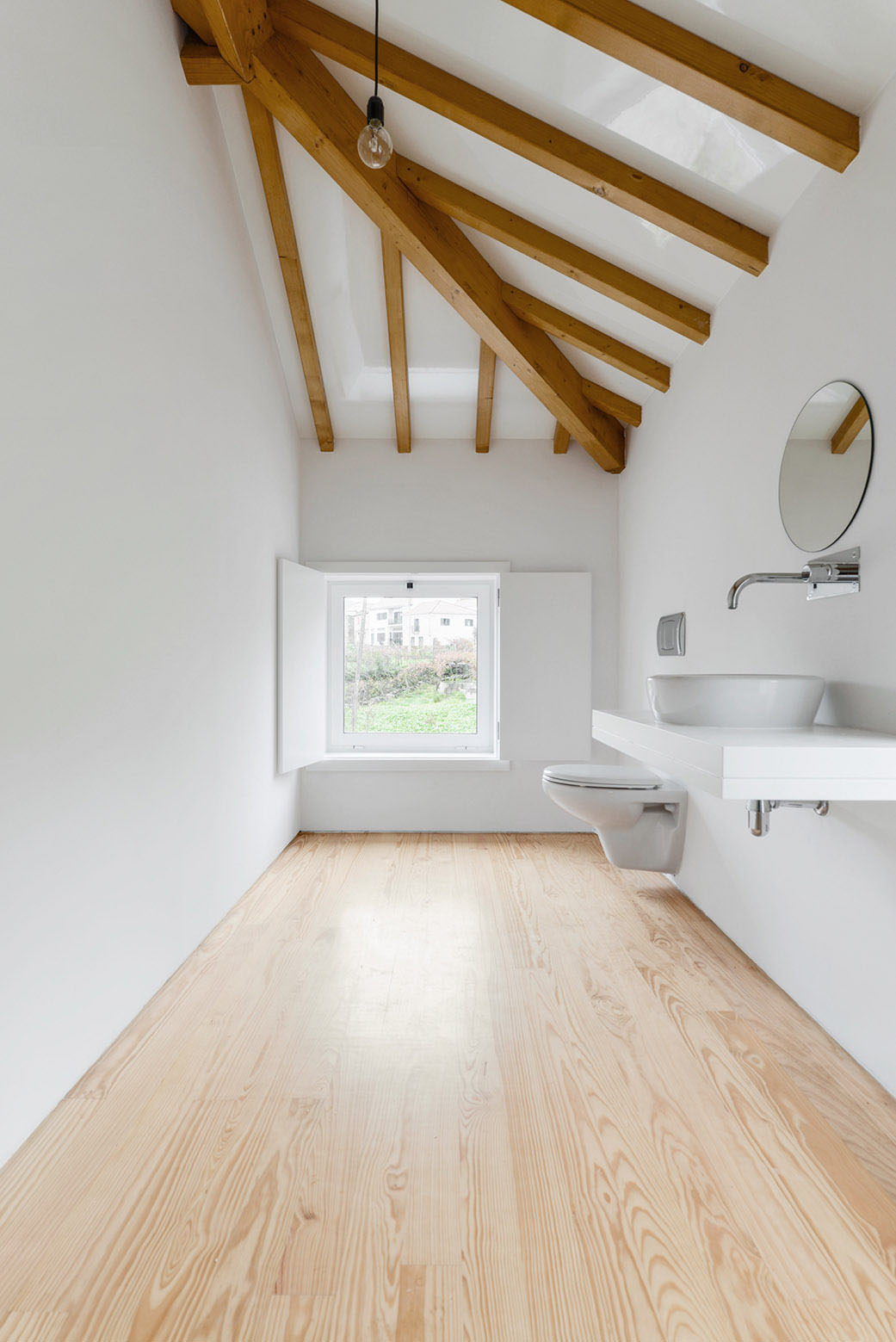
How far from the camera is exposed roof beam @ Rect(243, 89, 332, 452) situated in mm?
2967

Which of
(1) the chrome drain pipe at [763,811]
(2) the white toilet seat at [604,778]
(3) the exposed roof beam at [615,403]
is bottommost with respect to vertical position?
(2) the white toilet seat at [604,778]

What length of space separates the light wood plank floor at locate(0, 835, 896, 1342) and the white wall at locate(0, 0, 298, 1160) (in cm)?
28

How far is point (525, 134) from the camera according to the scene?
2.45 meters

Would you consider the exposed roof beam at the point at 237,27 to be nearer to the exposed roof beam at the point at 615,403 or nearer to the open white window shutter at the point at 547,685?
the exposed roof beam at the point at 615,403

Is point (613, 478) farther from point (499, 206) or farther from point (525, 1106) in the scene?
point (525, 1106)

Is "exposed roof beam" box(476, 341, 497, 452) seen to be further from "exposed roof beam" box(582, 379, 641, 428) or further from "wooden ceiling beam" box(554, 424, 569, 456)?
"exposed roof beam" box(582, 379, 641, 428)

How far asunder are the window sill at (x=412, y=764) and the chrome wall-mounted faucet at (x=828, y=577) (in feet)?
8.48

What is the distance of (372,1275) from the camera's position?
4.34 ft

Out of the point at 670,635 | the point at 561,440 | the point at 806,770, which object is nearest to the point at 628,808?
the point at 670,635

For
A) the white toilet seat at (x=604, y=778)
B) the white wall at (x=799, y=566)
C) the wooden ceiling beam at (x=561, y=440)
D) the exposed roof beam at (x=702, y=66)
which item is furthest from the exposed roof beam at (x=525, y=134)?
the wooden ceiling beam at (x=561, y=440)

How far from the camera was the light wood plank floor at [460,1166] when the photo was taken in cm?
127

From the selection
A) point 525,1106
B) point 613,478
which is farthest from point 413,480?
point 525,1106

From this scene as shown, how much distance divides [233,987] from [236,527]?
1716 millimetres

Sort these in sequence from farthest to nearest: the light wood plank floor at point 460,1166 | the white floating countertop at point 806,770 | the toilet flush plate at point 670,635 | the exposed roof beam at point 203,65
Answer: the toilet flush plate at point 670,635
the exposed roof beam at point 203,65
the white floating countertop at point 806,770
the light wood plank floor at point 460,1166
